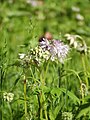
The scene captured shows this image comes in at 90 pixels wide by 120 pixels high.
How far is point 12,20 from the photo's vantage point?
5805mm

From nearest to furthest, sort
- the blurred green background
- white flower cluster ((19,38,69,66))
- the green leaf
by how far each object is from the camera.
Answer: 1. the green leaf
2. white flower cluster ((19,38,69,66))
3. the blurred green background

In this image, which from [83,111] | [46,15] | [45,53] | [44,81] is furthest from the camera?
[46,15]

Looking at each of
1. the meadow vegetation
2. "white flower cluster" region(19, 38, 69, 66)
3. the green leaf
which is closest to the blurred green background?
the meadow vegetation

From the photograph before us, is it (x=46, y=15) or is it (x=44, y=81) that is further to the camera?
(x=46, y=15)

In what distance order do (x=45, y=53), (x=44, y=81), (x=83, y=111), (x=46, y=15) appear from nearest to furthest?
(x=83, y=111)
(x=45, y=53)
(x=44, y=81)
(x=46, y=15)

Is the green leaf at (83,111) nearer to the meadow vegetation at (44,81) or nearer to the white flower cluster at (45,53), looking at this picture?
the meadow vegetation at (44,81)

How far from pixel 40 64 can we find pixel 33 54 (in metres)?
0.06

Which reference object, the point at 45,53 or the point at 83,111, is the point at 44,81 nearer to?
the point at 45,53

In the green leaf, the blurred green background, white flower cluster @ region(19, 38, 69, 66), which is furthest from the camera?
the blurred green background

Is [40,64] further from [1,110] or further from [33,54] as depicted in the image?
[1,110]

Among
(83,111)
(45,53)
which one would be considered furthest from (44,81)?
(83,111)

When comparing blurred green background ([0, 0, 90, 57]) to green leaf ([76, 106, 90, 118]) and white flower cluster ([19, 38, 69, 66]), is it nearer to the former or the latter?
white flower cluster ([19, 38, 69, 66])

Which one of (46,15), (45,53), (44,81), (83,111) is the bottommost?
(83,111)

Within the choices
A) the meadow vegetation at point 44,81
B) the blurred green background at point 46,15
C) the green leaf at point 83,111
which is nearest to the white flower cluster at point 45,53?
the meadow vegetation at point 44,81
